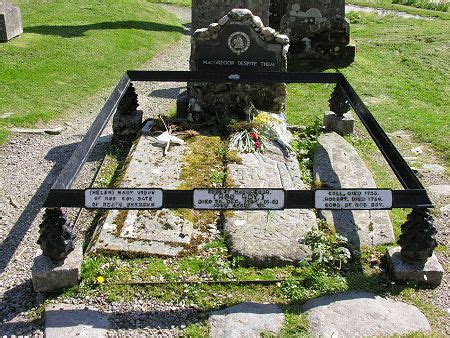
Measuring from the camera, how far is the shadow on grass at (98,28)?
17.0m

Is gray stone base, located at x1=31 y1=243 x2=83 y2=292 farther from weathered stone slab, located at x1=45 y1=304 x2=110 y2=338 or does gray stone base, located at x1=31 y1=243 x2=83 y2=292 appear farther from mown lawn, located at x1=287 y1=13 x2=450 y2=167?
mown lawn, located at x1=287 y1=13 x2=450 y2=167

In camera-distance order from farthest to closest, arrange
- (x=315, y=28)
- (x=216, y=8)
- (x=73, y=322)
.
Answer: (x=315, y=28) → (x=216, y=8) → (x=73, y=322)

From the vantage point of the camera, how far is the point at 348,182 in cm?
787

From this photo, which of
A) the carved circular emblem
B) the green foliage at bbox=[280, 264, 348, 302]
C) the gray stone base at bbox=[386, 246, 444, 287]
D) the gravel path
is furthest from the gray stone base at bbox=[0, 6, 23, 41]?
the gray stone base at bbox=[386, 246, 444, 287]

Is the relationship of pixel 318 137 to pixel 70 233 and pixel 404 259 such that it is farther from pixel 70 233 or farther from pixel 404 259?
pixel 70 233

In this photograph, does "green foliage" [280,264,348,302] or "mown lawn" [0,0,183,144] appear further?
"mown lawn" [0,0,183,144]

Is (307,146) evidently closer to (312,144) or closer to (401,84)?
(312,144)

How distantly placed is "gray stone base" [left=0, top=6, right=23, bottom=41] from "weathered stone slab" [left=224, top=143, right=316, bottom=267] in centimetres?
1003

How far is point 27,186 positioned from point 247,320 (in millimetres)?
4580

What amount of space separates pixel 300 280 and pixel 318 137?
4199 mm

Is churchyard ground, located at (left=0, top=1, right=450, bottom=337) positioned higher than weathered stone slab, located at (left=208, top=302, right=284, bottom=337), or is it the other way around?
weathered stone slab, located at (left=208, top=302, right=284, bottom=337)

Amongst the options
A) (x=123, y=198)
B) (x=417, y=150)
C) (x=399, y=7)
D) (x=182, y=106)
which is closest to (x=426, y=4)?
(x=399, y=7)

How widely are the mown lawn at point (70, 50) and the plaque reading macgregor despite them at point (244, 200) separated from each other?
590cm

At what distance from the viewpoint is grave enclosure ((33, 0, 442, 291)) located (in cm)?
523
